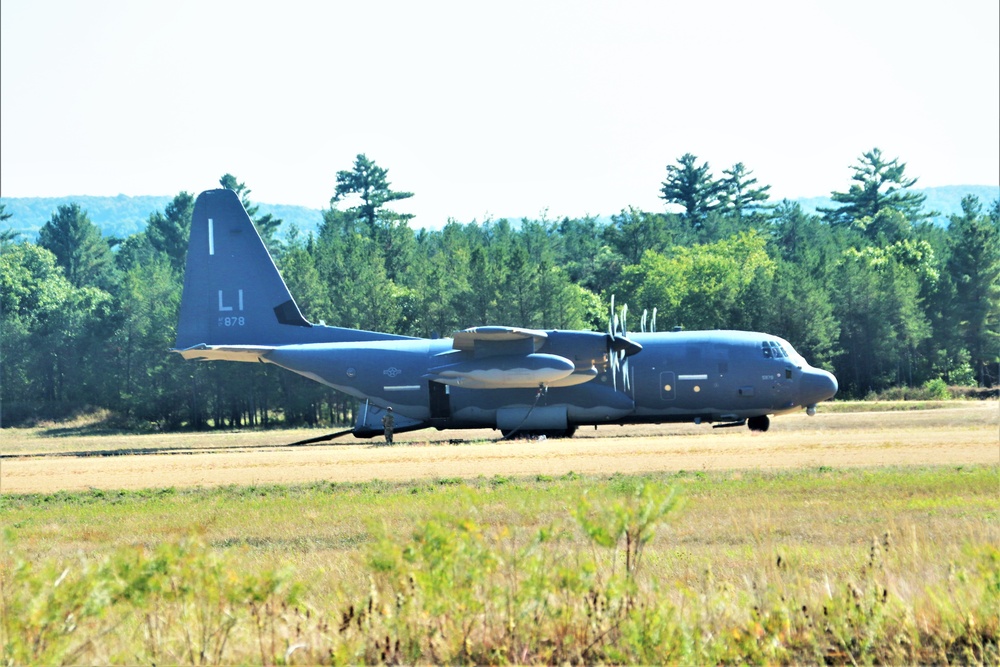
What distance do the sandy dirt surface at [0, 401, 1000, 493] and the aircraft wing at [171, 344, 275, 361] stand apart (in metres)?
3.16

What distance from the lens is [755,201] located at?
453 ft

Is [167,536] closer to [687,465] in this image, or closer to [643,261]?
[687,465]

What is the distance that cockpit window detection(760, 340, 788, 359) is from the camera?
3681 cm

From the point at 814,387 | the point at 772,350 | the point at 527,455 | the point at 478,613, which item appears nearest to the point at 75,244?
the point at 772,350

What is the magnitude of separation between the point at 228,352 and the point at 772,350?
18.4 m

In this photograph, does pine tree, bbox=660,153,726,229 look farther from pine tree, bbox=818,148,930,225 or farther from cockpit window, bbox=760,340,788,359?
cockpit window, bbox=760,340,788,359

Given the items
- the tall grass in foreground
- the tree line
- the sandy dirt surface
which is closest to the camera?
the tall grass in foreground

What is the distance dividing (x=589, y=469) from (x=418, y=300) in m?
50.1

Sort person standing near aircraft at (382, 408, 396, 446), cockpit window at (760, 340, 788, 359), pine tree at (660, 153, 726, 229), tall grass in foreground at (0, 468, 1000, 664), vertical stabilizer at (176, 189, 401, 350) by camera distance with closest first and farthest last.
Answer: tall grass in foreground at (0, 468, 1000, 664) → cockpit window at (760, 340, 788, 359) → person standing near aircraft at (382, 408, 396, 446) → vertical stabilizer at (176, 189, 401, 350) → pine tree at (660, 153, 726, 229)

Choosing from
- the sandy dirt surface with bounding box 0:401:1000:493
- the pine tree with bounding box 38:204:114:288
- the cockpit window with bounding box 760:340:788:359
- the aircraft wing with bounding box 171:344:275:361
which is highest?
the pine tree with bounding box 38:204:114:288

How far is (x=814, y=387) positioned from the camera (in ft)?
121

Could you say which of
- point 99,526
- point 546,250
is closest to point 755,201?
point 546,250

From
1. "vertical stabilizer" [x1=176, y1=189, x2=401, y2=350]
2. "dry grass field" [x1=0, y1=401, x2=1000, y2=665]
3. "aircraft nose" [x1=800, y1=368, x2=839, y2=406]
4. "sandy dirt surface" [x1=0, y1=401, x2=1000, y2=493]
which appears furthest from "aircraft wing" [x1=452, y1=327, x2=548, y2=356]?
"dry grass field" [x1=0, y1=401, x2=1000, y2=665]

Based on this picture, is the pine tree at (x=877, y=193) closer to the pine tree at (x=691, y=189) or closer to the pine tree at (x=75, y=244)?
the pine tree at (x=691, y=189)
